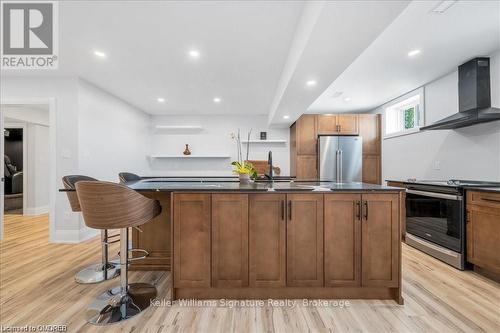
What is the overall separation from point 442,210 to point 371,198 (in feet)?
5.35

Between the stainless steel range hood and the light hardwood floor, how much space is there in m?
1.83

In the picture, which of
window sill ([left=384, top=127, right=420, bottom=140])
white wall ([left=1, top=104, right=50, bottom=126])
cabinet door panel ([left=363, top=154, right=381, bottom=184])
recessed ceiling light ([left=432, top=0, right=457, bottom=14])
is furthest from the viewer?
cabinet door panel ([left=363, top=154, right=381, bottom=184])

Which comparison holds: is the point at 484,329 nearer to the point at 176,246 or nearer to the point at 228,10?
the point at 176,246

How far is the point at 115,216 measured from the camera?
1.75 meters

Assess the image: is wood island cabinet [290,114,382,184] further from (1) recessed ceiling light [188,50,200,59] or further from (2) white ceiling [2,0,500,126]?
(1) recessed ceiling light [188,50,200,59]

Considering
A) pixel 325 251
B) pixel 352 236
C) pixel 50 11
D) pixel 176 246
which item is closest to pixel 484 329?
pixel 352 236

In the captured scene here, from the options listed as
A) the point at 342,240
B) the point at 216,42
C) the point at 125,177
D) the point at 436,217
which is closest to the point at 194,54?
the point at 216,42

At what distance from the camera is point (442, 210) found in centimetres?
294

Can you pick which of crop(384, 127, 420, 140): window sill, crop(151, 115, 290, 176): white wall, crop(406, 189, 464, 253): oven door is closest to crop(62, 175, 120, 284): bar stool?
crop(151, 115, 290, 176): white wall

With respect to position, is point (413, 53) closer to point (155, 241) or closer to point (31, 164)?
point (155, 241)

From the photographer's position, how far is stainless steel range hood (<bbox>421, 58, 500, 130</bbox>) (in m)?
2.85

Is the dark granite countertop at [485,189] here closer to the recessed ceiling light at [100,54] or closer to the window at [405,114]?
the window at [405,114]

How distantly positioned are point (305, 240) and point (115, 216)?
5.07ft

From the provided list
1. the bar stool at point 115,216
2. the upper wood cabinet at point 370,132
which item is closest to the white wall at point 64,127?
the bar stool at point 115,216
